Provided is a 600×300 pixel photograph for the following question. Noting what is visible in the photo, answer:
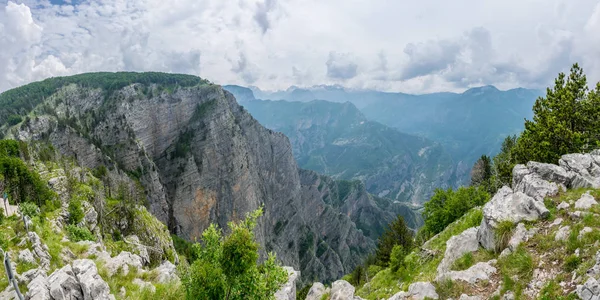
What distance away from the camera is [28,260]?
67.6 ft

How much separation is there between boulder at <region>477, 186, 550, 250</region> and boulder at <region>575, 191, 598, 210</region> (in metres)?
1.54

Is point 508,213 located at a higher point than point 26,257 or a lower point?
higher

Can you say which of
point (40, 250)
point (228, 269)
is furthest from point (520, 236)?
point (40, 250)

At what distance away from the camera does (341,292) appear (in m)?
21.3

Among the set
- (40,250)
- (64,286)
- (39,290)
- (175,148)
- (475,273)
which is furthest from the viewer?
(175,148)

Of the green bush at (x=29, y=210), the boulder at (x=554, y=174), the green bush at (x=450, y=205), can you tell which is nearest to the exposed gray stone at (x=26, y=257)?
the green bush at (x=29, y=210)

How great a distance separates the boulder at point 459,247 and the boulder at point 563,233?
175 inches

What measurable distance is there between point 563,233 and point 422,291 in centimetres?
776

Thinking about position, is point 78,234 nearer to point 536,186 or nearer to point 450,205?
point 536,186

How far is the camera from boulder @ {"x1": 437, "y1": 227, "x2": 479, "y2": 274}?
19.6m

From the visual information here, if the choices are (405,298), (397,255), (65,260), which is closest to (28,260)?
(65,260)

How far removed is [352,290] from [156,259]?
38.7 metres

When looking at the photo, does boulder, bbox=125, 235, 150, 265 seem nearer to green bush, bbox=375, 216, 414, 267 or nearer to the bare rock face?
green bush, bbox=375, 216, 414, 267

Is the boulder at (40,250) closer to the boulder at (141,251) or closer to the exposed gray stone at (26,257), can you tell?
the exposed gray stone at (26,257)
